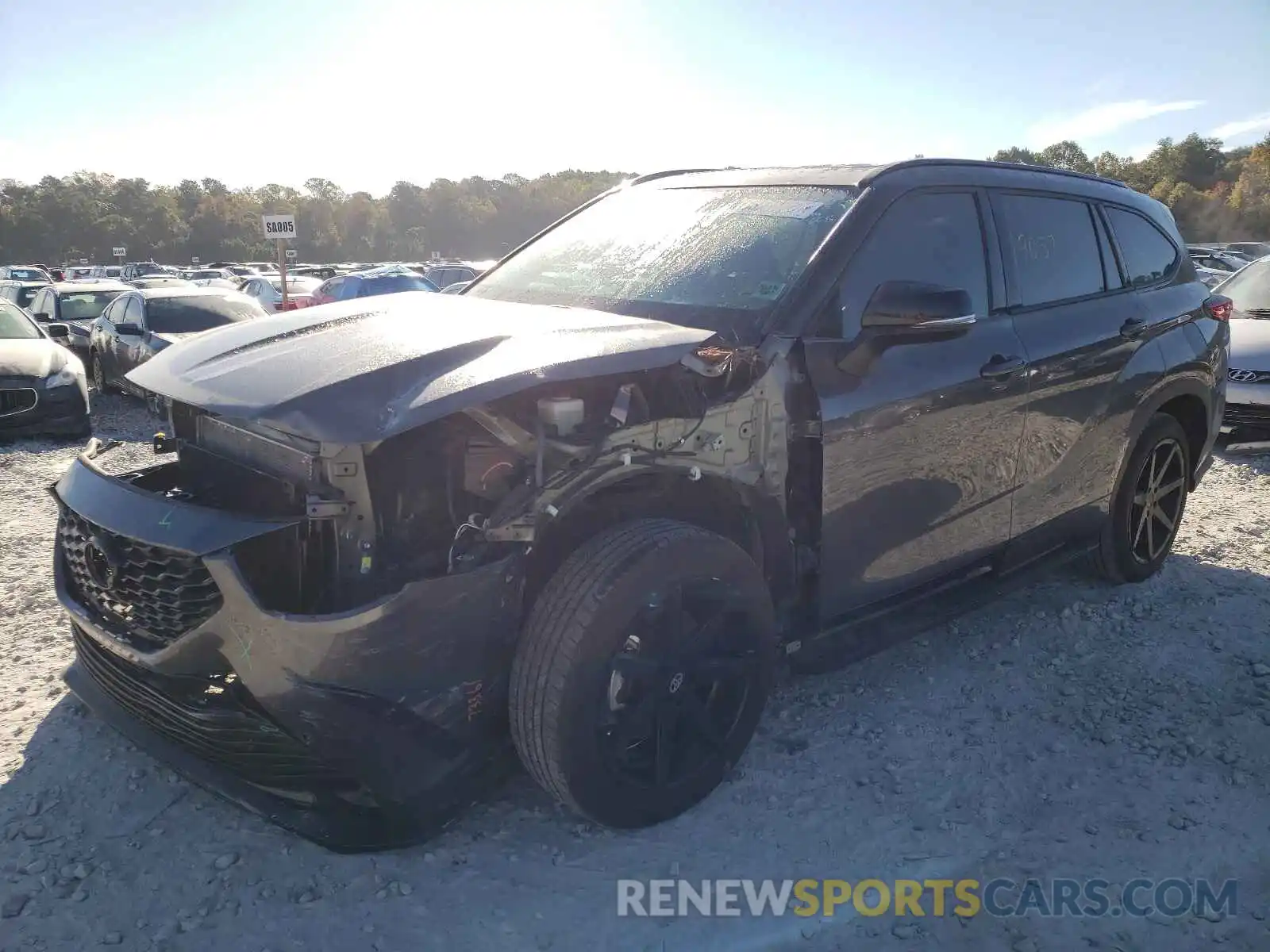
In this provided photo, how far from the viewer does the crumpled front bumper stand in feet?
7.18

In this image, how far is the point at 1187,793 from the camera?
3023mm

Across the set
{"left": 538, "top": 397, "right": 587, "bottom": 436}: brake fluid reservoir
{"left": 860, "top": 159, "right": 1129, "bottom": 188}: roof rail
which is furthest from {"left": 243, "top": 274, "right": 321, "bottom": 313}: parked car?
{"left": 538, "top": 397, "right": 587, "bottom": 436}: brake fluid reservoir

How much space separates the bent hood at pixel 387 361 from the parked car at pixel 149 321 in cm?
865

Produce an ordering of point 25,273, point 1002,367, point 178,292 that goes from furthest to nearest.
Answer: point 25,273, point 178,292, point 1002,367

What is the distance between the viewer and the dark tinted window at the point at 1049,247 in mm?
3637

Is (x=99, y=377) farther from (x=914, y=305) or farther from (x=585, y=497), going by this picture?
(x=914, y=305)

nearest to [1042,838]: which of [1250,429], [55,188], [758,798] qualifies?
[758,798]

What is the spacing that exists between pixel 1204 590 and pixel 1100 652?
109 centimetres

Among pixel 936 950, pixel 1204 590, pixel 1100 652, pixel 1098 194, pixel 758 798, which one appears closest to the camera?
pixel 936 950

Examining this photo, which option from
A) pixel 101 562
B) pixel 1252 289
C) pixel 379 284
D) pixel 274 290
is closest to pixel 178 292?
pixel 379 284

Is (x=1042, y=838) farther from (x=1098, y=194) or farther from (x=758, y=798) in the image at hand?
(x=1098, y=194)

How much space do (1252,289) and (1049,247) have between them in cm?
660

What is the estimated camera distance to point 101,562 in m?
2.65

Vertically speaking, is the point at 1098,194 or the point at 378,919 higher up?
the point at 1098,194
